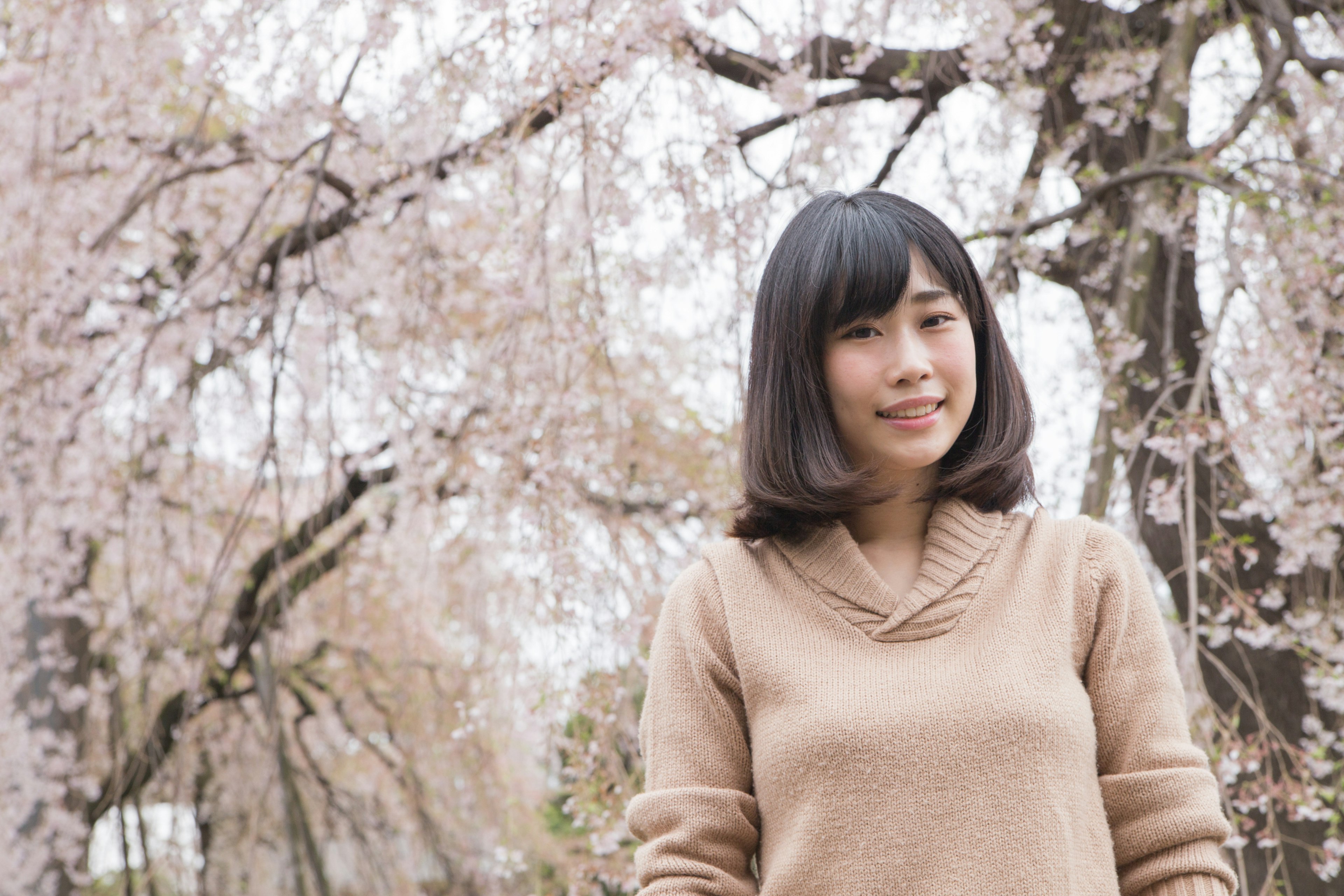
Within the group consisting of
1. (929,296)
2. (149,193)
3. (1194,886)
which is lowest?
(1194,886)

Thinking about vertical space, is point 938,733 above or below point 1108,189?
below

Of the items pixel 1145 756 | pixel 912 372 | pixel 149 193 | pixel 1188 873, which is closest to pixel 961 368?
pixel 912 372

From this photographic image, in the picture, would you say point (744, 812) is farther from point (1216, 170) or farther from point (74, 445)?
point (74, 445)

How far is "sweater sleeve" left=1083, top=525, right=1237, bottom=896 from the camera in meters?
1.16

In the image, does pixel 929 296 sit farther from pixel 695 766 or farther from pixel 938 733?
pixel 695 766

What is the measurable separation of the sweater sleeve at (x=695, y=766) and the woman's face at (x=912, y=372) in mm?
274

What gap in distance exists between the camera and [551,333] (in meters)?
3.25

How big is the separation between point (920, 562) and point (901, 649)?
135mm

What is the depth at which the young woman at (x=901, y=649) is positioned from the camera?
117 cm

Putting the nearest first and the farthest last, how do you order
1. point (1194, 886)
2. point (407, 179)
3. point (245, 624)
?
point (1194, 886)
point (407, 179)
point (245, 624)

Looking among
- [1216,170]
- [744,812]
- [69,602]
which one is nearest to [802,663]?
[744,812]

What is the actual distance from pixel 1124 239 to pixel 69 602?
507 cm

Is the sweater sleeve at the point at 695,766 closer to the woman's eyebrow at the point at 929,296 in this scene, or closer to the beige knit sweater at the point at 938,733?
the beige knit sweater at the point at 938,733

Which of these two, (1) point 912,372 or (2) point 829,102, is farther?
(2) point 829,102
